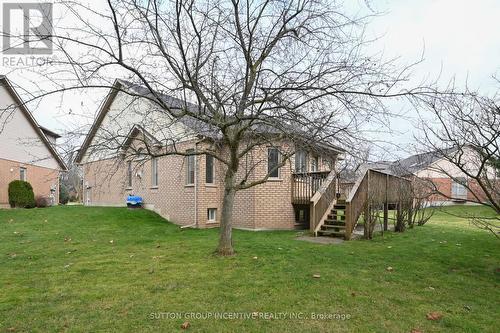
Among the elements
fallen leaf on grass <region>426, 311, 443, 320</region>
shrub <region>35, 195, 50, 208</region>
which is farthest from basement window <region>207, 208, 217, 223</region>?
shrub <region>35, 195, 50, 208</region>

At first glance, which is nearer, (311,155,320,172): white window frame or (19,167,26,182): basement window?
(311,155,320,172): white window frame

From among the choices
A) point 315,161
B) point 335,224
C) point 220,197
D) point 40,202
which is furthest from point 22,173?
point 315,161

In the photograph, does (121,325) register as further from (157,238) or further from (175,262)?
(157,238)

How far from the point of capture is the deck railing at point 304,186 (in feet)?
43.8

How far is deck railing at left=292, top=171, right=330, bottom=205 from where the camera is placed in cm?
1336

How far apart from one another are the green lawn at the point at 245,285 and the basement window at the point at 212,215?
391 cm

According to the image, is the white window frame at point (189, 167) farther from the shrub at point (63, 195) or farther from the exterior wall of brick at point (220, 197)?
the shrub at point (63, 195)

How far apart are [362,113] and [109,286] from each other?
5.05m

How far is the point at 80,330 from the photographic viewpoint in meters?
3.77

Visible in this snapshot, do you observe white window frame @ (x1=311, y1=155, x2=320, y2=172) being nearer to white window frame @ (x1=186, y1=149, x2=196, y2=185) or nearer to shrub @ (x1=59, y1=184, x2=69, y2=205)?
white window frame @ (x1=186, y1=149, x2=196, y2=185)

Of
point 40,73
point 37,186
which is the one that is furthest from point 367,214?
point 37,186

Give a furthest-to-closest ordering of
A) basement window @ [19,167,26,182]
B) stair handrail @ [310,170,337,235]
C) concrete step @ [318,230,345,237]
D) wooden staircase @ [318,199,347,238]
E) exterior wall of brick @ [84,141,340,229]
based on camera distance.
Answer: basement window @ [19,167,26,182], exterior wall of brick @ [84,141,340,229], stair handrail @ [310,170,337,235], wooden staircase @ [318,199,347,238], concrete step @ [318,230,345,237]

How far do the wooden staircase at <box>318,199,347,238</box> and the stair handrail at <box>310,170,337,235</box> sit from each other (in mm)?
139

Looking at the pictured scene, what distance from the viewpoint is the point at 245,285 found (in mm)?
5438
